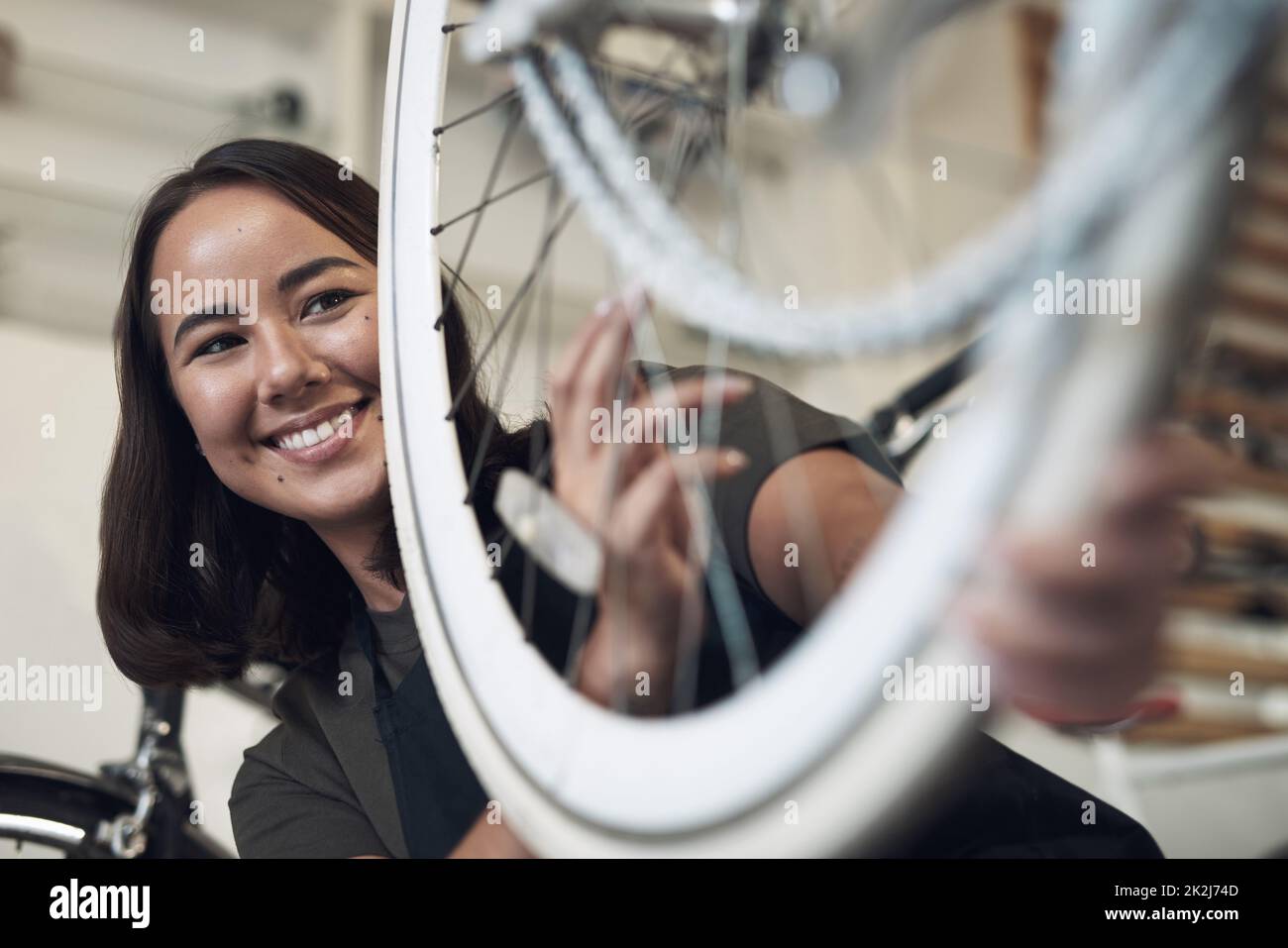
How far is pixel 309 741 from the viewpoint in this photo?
2.27 ft

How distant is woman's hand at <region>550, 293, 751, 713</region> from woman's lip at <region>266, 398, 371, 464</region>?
226 mm

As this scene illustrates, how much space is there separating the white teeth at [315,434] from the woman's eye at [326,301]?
6 cm

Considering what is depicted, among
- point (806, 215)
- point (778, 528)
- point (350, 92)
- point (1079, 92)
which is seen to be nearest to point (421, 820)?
point (778, 528)

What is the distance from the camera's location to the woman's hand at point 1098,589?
26cm

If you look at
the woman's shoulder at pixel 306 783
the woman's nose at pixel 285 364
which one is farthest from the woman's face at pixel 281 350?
the woman's shoulder at pixel 306 783

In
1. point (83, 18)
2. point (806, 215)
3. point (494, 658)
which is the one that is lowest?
point (494, 658)

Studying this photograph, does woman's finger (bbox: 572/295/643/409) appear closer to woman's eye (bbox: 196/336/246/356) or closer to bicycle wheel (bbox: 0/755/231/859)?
woman's eye (bbox: 196/336/246/356)

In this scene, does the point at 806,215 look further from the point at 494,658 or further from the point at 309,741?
the point at 494,658

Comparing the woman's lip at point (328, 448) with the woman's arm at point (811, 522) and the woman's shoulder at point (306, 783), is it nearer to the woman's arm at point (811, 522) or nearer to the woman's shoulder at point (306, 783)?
the woman's shoulder at point (306, 783)

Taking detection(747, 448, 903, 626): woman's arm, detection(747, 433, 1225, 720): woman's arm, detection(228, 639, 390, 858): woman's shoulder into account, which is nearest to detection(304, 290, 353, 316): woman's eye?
detection(228, 639, 390, 858): woman's shoulder

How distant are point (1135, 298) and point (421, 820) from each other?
48cm

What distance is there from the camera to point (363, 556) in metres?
0.70

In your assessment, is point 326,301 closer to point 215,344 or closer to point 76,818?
point 215,344

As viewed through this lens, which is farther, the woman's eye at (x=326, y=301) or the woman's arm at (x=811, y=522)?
the woman's eye at (x=326, y=301)
